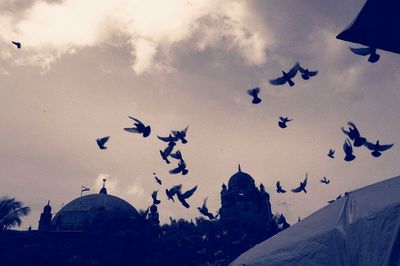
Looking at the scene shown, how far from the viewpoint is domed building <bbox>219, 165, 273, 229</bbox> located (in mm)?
37344

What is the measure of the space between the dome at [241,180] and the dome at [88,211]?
1138 cm

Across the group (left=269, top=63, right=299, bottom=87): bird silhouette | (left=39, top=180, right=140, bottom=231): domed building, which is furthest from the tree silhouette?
(left=269, top=63, right=299, bottom=87): bird silhouette

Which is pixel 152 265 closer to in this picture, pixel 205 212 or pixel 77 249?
pixel 77 249

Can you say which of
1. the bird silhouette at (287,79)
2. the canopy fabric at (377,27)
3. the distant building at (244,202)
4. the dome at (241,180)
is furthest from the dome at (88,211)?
the canopy fabric at (377,27)

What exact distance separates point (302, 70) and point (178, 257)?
19.2 metres

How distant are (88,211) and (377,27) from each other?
37789 mm

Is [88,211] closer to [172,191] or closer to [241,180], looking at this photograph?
[241,180]

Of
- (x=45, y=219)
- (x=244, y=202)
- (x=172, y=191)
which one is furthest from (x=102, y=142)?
(x=45, y=219)

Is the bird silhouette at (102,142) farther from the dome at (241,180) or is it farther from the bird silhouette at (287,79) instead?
Answer: the dome at (241,180)

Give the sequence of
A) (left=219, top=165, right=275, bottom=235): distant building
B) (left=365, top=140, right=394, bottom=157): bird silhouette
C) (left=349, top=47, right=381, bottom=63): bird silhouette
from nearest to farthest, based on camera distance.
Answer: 1. (left=349, top=47, right=381, bottom=63): bird silhouette
2. (left=365, top=140, right=394, bottom=157): bird silhouette
3. (left=219, top=165, right=275, bottom=235): distant building

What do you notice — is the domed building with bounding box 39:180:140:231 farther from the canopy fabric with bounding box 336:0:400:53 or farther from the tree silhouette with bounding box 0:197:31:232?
the canopy fabric with bounding box 336:0:400:53

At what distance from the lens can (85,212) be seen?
38.1 metres

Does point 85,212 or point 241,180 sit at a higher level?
point 241,180

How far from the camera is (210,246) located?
2691 cm
